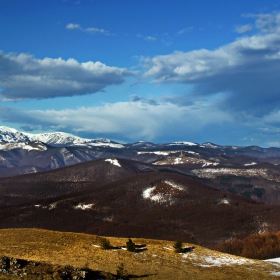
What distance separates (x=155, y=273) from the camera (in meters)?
40.5

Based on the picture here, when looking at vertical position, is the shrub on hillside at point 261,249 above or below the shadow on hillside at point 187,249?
below

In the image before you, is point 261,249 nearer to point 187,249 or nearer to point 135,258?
point 187,249

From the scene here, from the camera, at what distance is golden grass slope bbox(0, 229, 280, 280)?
41.8 metres

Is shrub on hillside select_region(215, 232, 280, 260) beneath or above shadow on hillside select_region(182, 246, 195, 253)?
beneath

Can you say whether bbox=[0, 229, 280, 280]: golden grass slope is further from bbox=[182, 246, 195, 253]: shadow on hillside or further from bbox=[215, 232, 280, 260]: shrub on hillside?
bbox=[215, 232, 280, 260]: shrub on hillside

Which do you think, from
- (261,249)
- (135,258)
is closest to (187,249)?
(135,258)

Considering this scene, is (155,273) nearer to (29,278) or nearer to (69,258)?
(69,258)

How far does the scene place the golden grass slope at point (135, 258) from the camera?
1647 inches

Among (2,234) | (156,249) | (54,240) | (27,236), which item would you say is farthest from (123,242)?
(2,234)

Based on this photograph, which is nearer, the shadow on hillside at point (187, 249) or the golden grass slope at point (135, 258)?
the golden grass slope at point (135, 258)

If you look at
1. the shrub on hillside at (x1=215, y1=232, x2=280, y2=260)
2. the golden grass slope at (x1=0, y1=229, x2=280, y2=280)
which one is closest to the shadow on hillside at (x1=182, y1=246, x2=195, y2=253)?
the golden grass slope at (x1=0, y1=229, x2=280, y2=280)

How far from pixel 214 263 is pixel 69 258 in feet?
63.1

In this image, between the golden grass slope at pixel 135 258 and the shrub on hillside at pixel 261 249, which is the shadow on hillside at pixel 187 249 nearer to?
the golden grass slope at pixel 135 258

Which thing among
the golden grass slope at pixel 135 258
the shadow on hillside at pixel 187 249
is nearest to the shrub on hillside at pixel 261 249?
the shadow on hillside at pixel 187 249
